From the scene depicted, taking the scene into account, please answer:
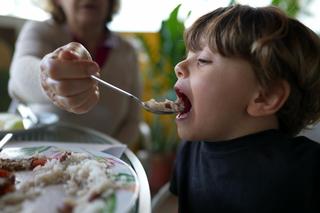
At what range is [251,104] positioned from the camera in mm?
676

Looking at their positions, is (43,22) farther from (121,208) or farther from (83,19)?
(121,208)

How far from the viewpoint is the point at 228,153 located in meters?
0.70

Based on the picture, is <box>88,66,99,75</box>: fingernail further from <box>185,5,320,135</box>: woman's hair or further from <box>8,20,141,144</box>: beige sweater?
<box>8,20,141,144</box>: beige sweater

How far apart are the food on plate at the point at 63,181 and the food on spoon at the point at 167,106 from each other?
0.65 ft

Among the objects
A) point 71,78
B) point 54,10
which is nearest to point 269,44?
point 71,78

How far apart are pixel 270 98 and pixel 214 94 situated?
106 mm

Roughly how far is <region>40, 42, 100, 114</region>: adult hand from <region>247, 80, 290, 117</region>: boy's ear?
300 millimetres

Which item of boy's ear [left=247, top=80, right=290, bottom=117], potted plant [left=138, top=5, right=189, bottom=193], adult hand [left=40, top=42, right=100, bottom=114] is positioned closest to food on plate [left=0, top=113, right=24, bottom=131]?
adult hand [left=40, top=42, right=100, bottom=114]

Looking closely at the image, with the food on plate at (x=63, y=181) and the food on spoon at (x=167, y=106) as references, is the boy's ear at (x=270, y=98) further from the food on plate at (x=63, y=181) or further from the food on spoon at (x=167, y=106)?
the food on plate at (x=63, y=181)

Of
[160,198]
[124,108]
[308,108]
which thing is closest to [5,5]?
[124,108]

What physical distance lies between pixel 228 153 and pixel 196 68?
18cm

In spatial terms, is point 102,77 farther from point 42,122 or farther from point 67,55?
point 67,55

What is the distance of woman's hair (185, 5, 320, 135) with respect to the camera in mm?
635

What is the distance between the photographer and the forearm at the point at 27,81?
95cm
